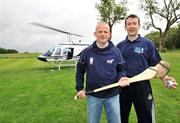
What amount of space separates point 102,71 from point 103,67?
2.2 inches

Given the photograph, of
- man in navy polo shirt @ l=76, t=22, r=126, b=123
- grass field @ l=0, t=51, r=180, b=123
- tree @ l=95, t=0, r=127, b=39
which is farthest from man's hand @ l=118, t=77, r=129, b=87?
tree @ l=95, t=0, r=127, b=39

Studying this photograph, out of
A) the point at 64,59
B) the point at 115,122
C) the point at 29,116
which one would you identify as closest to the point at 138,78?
the point at 115,122

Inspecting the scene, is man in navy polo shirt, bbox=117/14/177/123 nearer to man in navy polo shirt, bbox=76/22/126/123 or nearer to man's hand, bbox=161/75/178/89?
man's hand, bbox=161/75/178/89

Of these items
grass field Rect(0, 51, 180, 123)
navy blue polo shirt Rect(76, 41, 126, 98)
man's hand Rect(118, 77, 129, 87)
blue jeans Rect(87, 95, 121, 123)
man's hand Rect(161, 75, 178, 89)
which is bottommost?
grass field Rect(0, 51, 180, 123)

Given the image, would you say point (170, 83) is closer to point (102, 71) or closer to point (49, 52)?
point (102, 71)

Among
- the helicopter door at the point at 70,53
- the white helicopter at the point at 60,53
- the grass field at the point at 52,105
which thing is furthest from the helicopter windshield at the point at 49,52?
the grass field at the point at 52,105

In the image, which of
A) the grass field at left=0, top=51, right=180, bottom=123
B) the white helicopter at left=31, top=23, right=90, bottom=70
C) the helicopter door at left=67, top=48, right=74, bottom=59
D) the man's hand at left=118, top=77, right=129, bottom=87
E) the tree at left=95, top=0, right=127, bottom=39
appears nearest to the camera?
the man's hand at left=118, top=77, right=129, bottom=87

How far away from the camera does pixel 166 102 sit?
33.8 ft

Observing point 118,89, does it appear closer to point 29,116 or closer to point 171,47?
point 29,116

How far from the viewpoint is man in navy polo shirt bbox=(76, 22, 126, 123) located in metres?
4.98

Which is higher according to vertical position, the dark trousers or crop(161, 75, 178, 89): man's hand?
Result: crop(161, 75, 178, 89): man's hand

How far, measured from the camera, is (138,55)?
5441 mm

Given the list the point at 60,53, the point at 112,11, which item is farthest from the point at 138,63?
the point at 112,11

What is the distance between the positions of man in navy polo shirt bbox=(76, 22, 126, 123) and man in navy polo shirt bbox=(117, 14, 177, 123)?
1.20 ft
